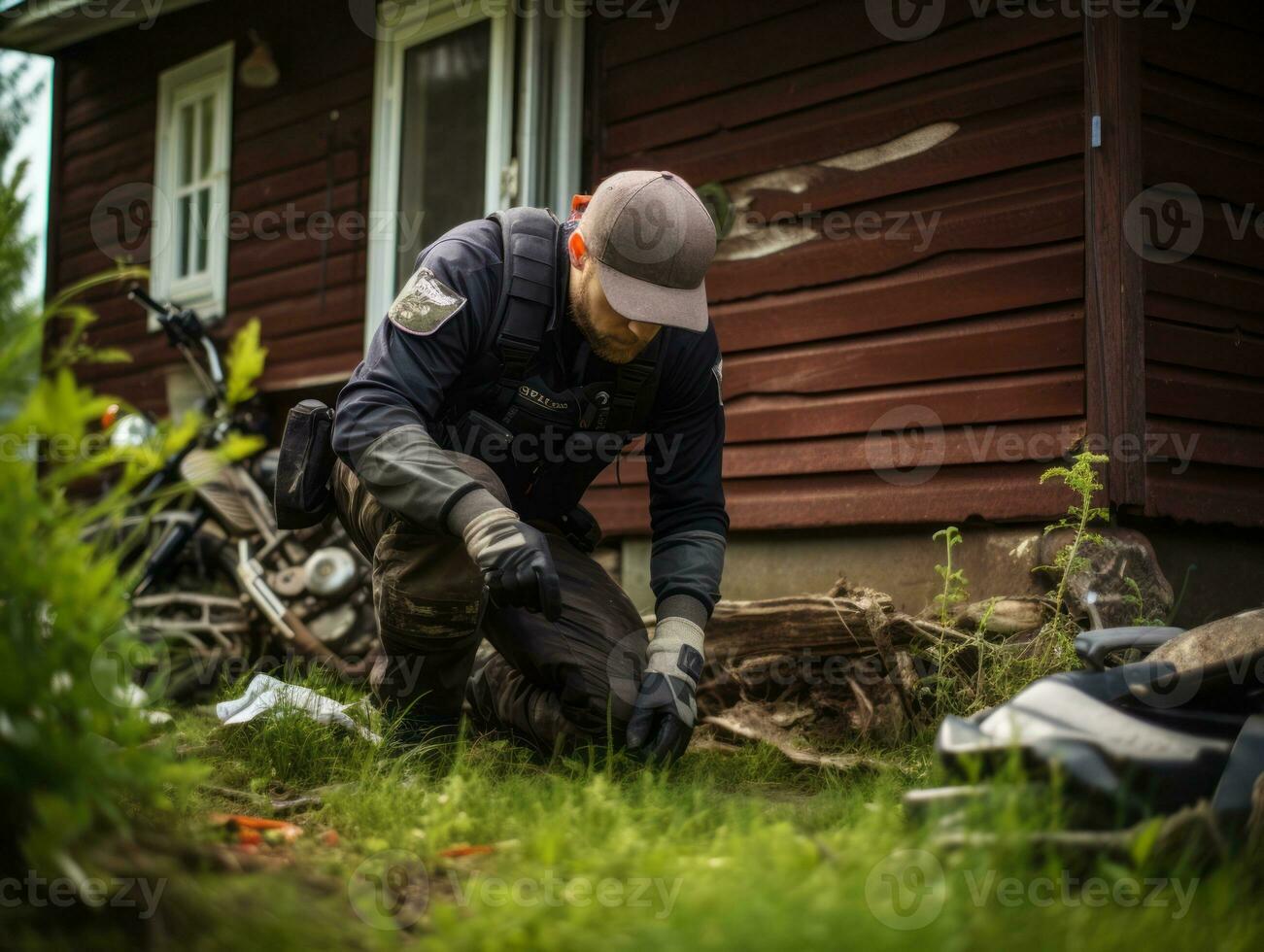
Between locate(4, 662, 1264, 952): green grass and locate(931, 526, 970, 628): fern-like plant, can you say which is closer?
locate(4, 662, 1264, 952): green grass

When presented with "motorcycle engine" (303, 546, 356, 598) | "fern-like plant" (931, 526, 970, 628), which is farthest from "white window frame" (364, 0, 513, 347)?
"fern-like plant" (931, 526, 970, 628)

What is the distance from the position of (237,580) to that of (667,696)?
309 centimetres

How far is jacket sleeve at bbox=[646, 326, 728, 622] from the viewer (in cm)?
317

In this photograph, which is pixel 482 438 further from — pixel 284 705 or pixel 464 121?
pixel 464 121

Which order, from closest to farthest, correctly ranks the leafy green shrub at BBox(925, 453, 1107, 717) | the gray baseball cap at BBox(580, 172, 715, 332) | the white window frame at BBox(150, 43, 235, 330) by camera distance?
the gray baseball cap at BBox(580, 172, 715, 332) < the leafy green shrub at BBox(925, 453, 1107, 717) < the white window frame at BBox(150, 43, 235, 330)

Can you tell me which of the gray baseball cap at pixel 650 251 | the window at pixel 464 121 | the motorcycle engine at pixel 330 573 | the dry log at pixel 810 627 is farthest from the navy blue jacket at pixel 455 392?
the window at pixel 464 121

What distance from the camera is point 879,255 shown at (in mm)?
4492

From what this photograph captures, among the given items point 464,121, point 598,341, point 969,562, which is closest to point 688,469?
point 598,341

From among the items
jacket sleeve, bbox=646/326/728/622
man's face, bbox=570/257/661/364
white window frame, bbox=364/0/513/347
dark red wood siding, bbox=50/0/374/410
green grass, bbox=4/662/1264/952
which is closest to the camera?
green grass, bbox=4/662/1264/952

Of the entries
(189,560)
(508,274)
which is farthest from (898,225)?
(189,560)

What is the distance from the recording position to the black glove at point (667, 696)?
9.20ft

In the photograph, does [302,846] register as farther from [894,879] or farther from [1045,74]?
[1045,74]

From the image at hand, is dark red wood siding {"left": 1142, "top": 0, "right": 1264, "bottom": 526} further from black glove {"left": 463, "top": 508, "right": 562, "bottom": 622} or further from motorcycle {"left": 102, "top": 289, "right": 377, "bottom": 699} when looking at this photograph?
motorcycle {"left": 102, "top": 289, "right": 377, "bottom": 699}

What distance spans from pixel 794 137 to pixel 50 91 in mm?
6589
